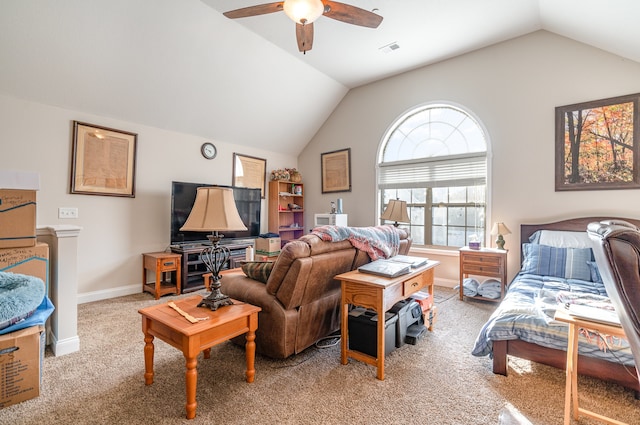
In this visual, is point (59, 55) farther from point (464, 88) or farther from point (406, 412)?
point (464, 88)

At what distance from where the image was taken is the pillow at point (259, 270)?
2214 millimetres

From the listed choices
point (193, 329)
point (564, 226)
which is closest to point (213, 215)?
point (193, 329)

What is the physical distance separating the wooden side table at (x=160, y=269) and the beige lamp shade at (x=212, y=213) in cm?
223

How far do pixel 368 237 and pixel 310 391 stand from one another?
1.22m

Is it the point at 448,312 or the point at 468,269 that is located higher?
the point at 468,269

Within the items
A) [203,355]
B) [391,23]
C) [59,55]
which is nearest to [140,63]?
[59,55]

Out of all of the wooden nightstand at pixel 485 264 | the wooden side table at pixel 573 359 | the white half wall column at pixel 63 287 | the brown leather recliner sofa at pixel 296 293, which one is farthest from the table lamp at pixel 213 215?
the wooden nightstand at pixel 485 264

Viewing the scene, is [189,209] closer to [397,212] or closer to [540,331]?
[397,212]

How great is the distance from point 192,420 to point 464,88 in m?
4.77

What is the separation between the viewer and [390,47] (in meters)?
3.92

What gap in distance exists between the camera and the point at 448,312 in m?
3.21

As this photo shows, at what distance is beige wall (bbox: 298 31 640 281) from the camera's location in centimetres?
326

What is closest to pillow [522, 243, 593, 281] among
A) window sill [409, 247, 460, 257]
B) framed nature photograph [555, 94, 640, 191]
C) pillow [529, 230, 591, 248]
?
pillow [529, 230, 591, 248]

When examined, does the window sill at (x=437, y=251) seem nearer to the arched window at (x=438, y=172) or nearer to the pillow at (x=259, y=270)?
the arched window at (x=438, y=172)
